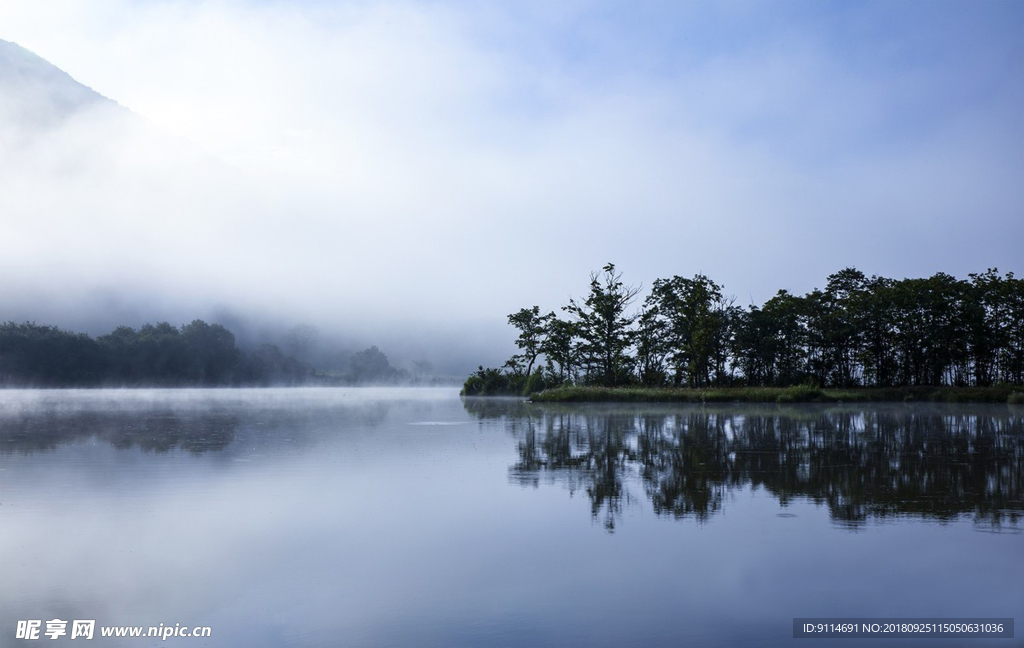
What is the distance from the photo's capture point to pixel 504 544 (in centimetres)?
584

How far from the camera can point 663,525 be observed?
6.45 m

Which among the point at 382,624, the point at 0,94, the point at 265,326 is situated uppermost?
the point at 0,94

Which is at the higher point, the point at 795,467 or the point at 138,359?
the point at 138,359

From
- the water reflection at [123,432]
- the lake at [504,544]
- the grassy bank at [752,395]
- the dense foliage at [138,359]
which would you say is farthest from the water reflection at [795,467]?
the dense foliage at [138,359]

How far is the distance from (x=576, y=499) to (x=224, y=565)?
11.9ft

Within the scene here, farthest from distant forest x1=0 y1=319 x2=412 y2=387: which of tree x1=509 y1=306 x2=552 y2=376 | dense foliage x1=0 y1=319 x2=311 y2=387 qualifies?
tree x1=509 y1=306 x2=552 y2=376

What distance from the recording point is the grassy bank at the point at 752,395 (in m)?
35.2

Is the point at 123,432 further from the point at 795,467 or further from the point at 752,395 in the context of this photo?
the point at 752,395

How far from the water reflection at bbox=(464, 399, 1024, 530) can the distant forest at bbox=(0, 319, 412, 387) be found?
239 ft

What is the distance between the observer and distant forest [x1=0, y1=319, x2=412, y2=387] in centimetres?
7400

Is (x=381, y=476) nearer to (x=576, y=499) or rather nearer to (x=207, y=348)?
(x=576, y=499)

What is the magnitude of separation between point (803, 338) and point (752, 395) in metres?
9.68

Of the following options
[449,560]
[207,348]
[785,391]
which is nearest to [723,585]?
[449,560]

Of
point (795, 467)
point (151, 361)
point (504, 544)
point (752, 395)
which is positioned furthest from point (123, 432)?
point (151, 361)
